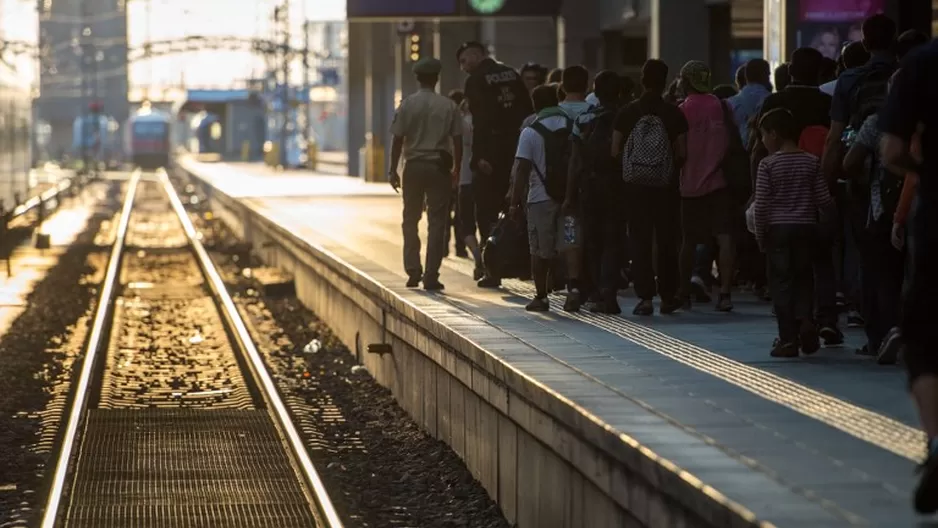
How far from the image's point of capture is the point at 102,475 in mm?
10094

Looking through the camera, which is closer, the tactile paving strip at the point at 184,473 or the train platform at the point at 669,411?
the train platform at the point at 669,411

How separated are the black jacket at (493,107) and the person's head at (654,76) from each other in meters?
2.68

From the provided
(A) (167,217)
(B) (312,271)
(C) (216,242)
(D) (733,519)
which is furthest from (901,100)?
(A) (167,217)

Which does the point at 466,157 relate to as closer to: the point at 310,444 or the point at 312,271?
the point at 312,271

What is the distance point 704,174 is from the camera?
12.0 metres

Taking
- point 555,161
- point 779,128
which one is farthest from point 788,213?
point 555,161

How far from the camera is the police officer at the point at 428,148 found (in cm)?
1373

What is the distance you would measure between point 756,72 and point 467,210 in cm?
365

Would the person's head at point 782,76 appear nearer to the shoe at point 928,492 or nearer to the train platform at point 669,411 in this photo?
the train platform at point 669,411

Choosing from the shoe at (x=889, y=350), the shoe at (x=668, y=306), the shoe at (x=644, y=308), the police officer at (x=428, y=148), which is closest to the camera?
the shoe at (x=889, y=350)

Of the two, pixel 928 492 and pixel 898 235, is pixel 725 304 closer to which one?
pixel 898 235

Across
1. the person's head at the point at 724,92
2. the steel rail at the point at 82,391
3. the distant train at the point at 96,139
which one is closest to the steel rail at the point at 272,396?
the steel rail at the point at 82,391

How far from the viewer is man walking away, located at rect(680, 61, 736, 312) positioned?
12023mm

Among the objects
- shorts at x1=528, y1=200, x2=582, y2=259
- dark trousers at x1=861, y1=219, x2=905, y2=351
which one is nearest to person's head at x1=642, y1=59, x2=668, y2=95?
shorts at x1=528, y1=200, x2=582, y2=259
